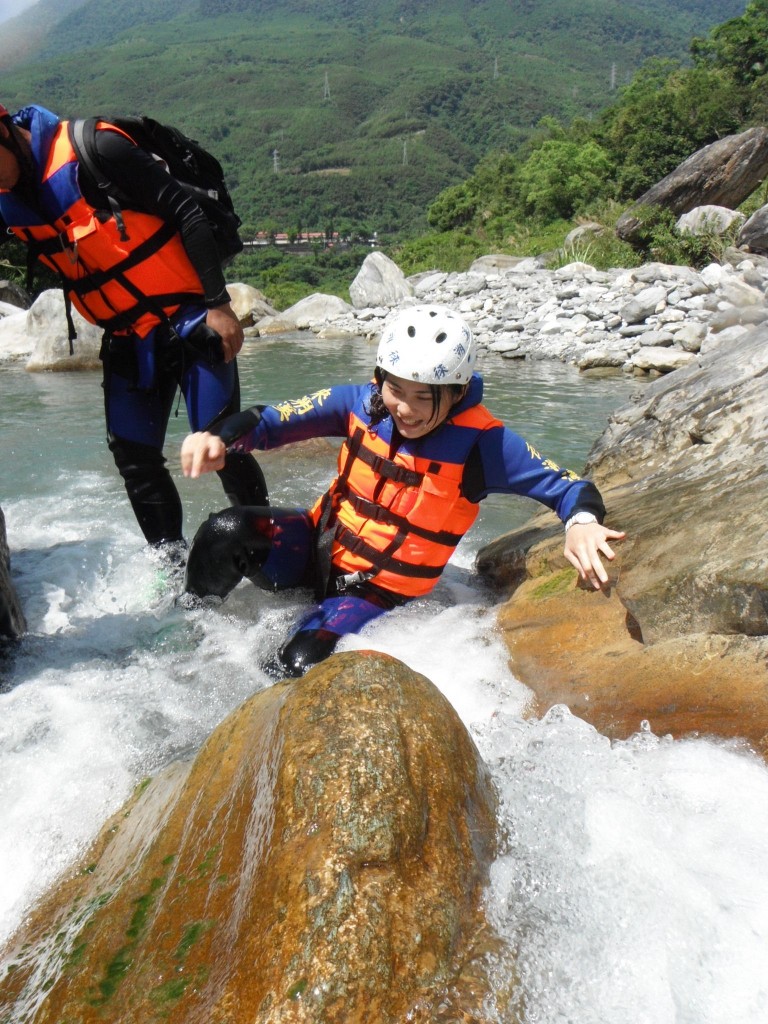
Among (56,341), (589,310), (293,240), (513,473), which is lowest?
(293,240)

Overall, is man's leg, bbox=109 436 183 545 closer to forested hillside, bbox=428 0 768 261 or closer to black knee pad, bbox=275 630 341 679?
black knee pad, bbox=275 630 341 679

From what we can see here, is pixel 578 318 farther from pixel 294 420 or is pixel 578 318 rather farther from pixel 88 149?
pixel 88 149

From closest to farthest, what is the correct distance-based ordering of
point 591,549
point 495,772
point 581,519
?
point 495,772 < point 591,549 < point 581,519

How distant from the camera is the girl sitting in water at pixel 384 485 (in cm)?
327

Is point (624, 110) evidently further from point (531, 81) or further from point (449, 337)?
point (531, 81)

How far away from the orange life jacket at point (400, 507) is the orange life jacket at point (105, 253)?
3.67 ft

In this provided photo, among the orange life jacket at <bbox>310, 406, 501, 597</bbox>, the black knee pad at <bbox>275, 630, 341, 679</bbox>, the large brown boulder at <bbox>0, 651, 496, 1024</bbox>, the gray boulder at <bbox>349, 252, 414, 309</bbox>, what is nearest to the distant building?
the gray boulder at <bbox>349, 252, 414, 309</bbox>

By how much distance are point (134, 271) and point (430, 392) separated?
154 centimetres


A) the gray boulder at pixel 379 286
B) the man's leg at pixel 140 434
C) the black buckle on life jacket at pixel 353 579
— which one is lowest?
the gray boulder at pixel 379 286

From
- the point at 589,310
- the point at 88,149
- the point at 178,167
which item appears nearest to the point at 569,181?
the point at 589,310

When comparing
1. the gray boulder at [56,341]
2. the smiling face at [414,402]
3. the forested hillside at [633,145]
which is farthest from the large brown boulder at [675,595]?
the forested hillside at [633,145]

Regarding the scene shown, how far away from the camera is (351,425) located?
A: 371 cm

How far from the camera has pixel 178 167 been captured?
3.73 metres

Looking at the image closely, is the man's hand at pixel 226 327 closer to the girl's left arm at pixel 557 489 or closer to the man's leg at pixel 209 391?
the man's leg at pixel 209 391
